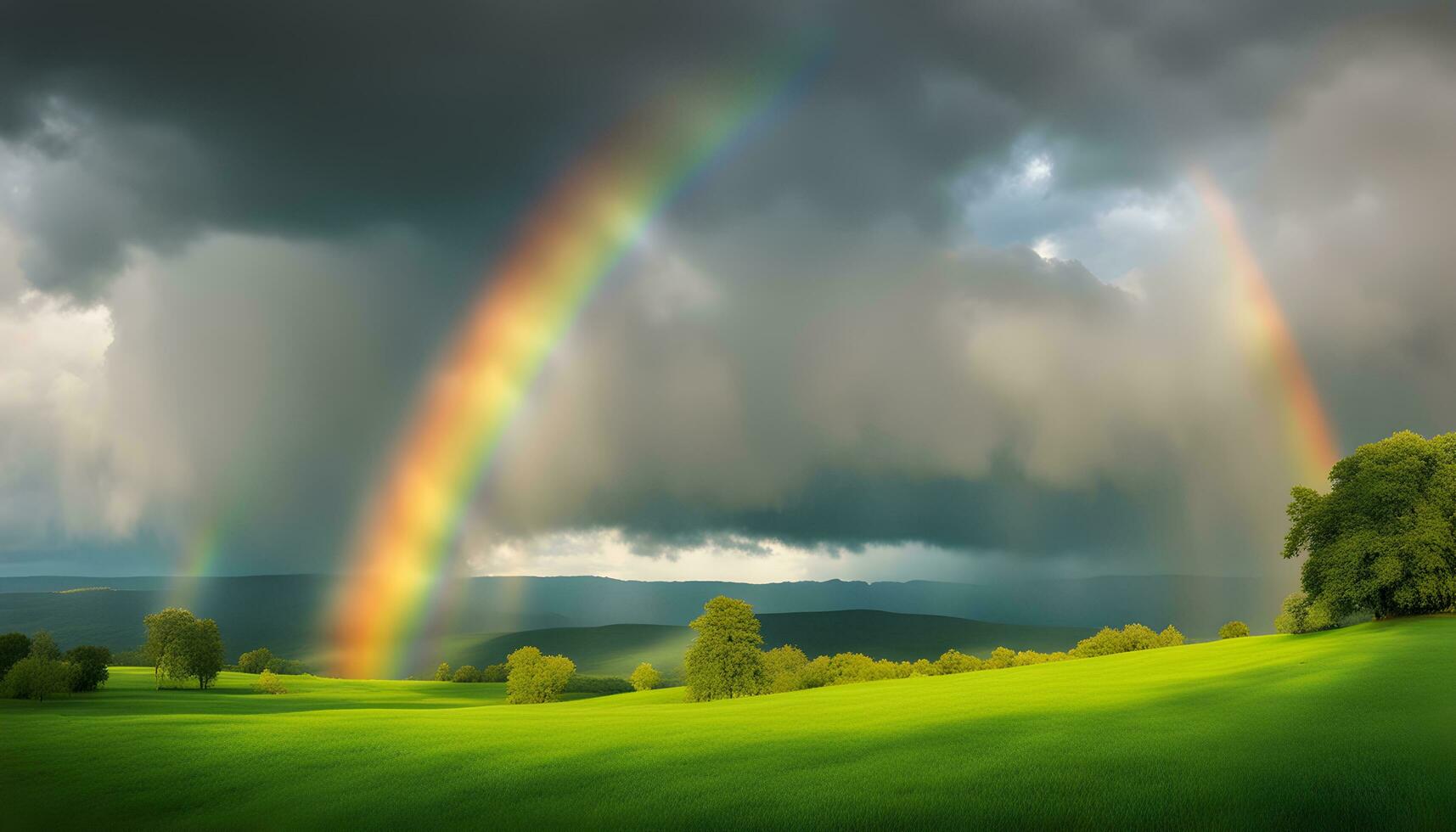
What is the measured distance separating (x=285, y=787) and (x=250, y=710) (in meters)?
55.0

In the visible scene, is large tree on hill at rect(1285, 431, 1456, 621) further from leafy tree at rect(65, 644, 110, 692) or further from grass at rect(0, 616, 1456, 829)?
leafy tree at rect(65, 644, 110, 692)

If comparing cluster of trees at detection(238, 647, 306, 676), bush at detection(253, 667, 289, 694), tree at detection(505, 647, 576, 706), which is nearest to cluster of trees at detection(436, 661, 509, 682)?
cluster of trees at detection(238, 647, 306, 676)

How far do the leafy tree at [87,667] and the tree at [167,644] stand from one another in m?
5.52

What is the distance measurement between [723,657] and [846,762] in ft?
201

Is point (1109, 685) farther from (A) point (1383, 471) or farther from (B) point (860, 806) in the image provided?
(A) point (1383, 471)

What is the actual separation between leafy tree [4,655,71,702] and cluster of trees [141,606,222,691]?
844 inches

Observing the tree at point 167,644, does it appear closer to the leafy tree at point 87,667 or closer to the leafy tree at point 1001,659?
the leafy tree at point 87,667

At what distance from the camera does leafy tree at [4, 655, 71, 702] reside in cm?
7994

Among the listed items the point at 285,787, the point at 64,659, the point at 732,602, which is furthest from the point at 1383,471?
the point at 64,659

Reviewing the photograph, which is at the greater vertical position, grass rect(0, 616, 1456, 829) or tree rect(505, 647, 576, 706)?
grass rect(0, 616, 1456, 829)

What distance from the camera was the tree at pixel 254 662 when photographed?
170 meters

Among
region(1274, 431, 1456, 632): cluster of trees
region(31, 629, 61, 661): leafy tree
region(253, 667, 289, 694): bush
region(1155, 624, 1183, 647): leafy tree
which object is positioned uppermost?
region(1274, 431, 1456, 632): cluster of trees

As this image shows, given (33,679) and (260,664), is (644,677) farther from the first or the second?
(260,664)

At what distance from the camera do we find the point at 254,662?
172 meters
